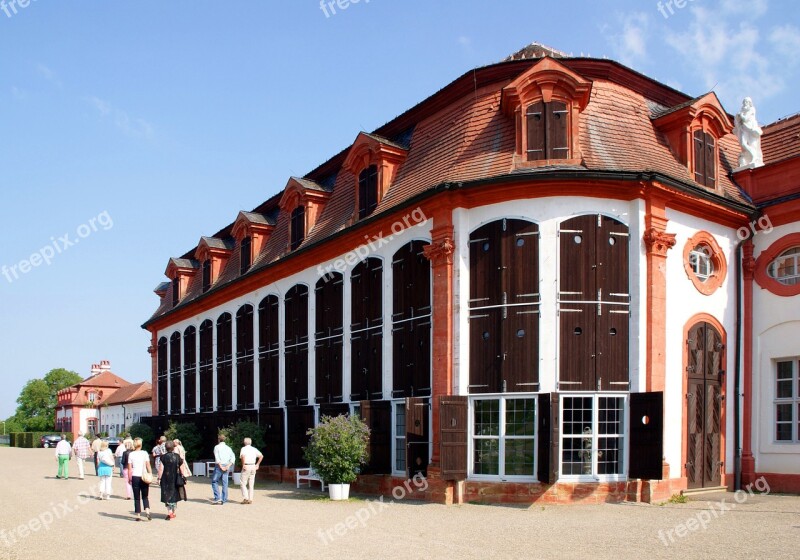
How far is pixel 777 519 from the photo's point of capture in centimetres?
1525

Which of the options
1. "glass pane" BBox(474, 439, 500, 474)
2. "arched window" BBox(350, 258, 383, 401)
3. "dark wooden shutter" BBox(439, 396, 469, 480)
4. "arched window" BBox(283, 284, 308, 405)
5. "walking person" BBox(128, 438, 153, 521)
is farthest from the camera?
"arched window" BBox(283, 284, 308, 405)

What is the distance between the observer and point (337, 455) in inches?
797

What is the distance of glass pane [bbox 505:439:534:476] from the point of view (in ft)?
60.5

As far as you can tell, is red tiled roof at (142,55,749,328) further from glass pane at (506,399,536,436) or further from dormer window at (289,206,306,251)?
dormer window at (289,206,306,251)

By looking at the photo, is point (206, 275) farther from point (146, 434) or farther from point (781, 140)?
point (781, 140)

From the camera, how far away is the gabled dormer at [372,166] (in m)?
23.1

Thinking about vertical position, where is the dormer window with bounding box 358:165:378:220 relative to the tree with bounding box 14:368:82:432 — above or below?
above

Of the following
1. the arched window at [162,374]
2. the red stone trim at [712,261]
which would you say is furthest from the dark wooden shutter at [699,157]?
the arched window at [162,374]

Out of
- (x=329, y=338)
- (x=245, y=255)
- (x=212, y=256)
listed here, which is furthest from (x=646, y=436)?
(x=212, y=256)

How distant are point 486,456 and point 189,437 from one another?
684 inches

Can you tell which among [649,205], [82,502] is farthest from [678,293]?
[82,502]

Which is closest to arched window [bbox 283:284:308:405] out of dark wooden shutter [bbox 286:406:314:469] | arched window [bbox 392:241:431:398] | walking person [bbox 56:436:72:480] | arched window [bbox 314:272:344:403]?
dark wooden shutter [bbox 286:406:314:469]

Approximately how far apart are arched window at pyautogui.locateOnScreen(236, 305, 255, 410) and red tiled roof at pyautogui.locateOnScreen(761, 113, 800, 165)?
19009mm

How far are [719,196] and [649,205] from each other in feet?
8.58
